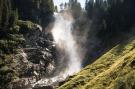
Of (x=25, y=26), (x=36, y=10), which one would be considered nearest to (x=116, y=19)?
(x=36, y=10)

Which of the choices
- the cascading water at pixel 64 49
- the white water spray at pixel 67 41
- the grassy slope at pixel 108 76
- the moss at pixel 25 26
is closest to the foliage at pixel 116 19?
the white water spray at pixel 67 41

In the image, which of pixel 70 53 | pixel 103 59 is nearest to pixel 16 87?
pixel 103 59

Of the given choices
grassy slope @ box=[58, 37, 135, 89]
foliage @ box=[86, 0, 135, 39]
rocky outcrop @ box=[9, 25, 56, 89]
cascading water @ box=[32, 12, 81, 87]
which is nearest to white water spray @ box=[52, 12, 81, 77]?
cascading water @ box=[32, 12, 81, 87]

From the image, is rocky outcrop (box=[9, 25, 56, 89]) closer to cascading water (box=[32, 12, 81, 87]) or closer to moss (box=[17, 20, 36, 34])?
moss (box=[17, 20, 36, 34])

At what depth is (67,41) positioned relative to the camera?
163 meters

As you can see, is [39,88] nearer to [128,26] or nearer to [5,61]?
[5,61]

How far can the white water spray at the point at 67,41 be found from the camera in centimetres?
13688

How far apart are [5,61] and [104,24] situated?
2165 inches

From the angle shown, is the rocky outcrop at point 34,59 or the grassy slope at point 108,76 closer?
the grassy slope at point 108,76

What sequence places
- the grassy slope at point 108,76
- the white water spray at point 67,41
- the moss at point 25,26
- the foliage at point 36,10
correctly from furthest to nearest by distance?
1. the foliage at point 36,10
2. the moss at point 25,26
3. the white water spray at point 67,41
4. the grassy slope at point 108,76

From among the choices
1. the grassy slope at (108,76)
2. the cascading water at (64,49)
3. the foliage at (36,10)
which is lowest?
the cascading water at (64,49)

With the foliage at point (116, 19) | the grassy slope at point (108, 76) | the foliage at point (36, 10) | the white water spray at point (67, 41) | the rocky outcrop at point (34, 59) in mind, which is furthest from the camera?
the foliage at point (36, 10)

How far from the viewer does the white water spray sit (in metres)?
137

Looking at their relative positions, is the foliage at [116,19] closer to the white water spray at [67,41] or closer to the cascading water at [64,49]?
the white water spray at [67,41]
